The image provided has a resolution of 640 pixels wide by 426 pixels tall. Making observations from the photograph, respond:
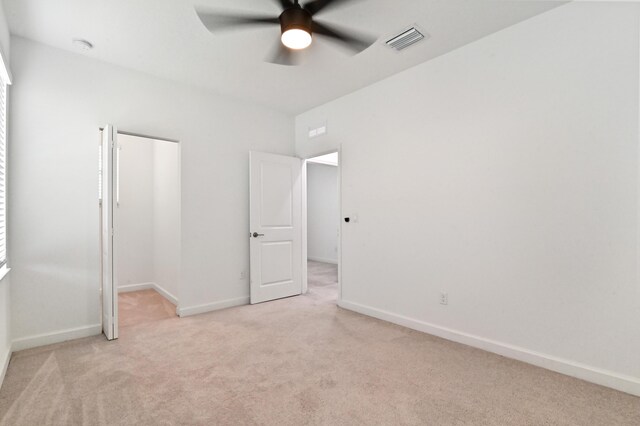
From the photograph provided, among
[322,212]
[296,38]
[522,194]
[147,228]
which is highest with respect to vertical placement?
[296,38]

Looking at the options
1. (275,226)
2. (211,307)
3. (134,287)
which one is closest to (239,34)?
(275,226)

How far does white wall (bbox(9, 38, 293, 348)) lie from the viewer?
2.83 metres

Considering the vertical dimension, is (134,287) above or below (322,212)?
below

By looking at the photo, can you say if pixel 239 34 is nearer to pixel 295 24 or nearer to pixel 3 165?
pixel 295 24

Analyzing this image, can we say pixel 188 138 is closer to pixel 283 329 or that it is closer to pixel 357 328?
pixel 283 329

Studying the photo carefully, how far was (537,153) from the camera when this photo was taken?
8.31ft

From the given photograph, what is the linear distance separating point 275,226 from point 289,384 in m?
2.53

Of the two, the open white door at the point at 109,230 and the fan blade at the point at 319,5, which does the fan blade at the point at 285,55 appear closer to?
the fan blade at the point at 319,5

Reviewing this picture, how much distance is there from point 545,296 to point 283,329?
7.76 feet

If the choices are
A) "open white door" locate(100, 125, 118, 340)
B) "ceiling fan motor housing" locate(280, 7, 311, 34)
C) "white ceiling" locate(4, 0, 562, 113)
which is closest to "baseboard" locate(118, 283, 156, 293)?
"open white door" locate(100, 125, 118, 340)

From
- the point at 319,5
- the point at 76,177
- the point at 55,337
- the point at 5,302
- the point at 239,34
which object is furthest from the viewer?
the point at 76,177

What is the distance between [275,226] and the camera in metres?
4.50

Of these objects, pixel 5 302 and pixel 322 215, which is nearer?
pixel 5 302

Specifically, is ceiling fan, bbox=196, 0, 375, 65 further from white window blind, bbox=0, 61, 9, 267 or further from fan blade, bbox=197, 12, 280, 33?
white window blind, bbox=0, 61, 9, 267
